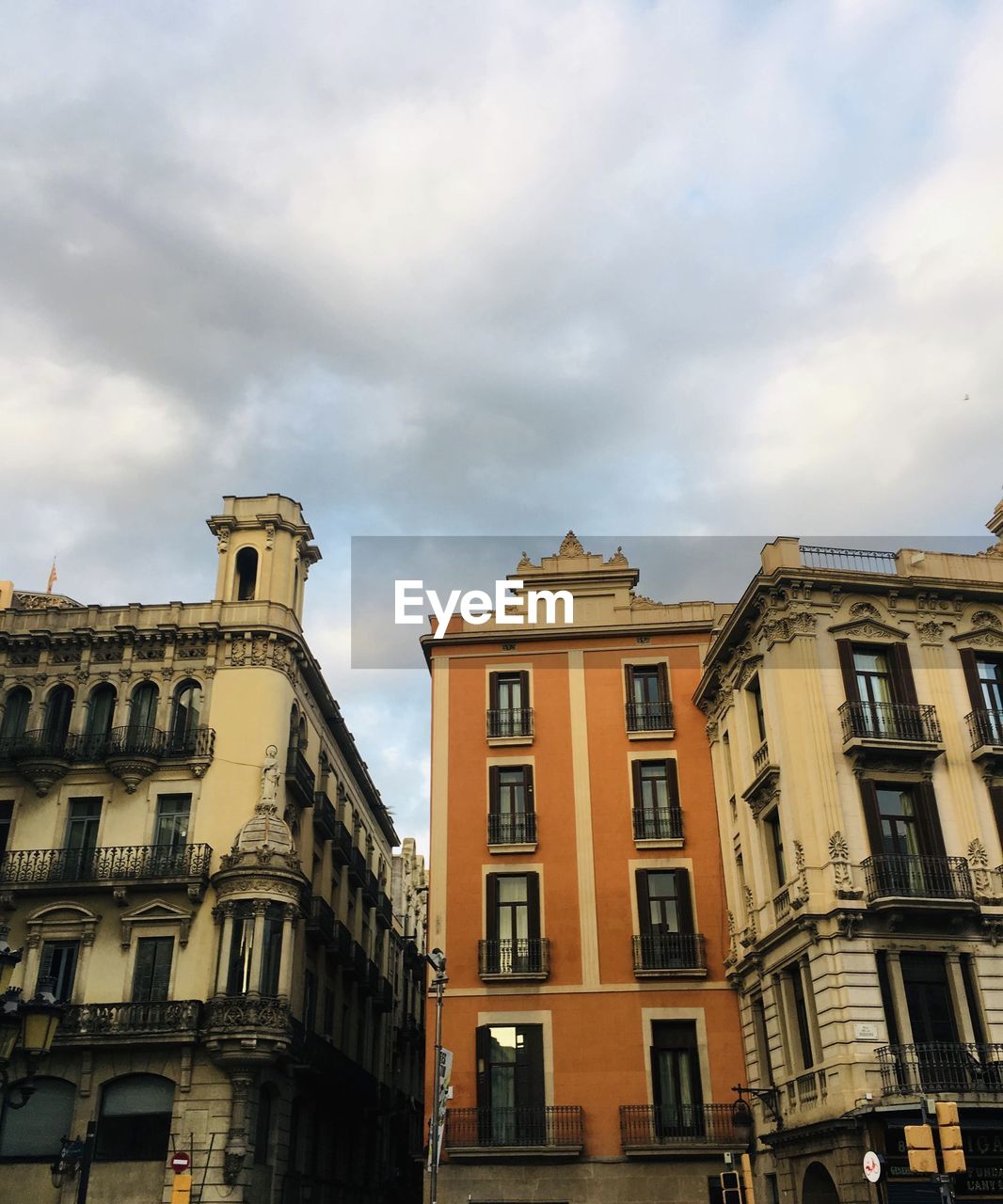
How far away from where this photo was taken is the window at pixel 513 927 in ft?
116

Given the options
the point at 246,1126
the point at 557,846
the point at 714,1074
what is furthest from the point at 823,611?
the point at 246,1126

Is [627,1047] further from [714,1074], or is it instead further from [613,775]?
[613,775]

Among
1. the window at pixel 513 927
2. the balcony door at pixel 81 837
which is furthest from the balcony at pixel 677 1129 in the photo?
the balcony door at pixel 81 837

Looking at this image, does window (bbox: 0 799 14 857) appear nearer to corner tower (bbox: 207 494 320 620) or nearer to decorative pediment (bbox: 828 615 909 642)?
corner tower (bbox: 207 494 320 620)

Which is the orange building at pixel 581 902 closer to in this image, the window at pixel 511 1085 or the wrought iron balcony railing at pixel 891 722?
the window at pixel 511 1085

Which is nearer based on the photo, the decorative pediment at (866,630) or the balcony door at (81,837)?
the decorative pediment at (866,630)

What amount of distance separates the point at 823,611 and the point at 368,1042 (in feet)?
101

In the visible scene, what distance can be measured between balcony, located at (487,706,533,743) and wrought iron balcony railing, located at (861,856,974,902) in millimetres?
13150

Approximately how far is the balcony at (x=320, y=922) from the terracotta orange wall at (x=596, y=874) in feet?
19.7

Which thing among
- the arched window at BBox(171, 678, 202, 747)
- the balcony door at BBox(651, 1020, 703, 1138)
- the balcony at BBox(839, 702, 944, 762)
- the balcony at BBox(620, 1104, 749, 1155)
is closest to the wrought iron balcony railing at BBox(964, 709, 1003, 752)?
the balcony at BBox(839, 702, 944, 762)

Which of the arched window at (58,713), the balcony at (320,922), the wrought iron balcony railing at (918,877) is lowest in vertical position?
the wrought iron balcony railing at (918,877)

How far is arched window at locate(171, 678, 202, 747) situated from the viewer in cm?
3934

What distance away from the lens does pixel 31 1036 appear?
16.2 m

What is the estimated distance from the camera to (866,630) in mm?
32312
